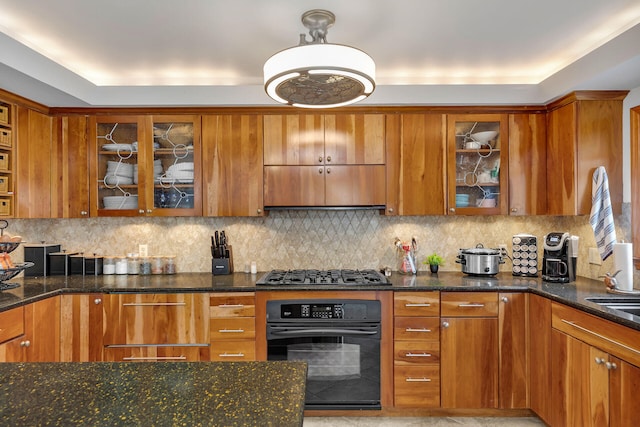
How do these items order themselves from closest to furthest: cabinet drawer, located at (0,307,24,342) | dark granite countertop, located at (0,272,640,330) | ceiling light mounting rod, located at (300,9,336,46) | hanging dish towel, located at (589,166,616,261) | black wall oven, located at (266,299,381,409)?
ceiling light mounting rod, located at (300,9,336,46), cabinet drawer, located at (0,307,24,342), dark granite countertop, located at (0,272,640,330), hanging dish towel, located at (589,166,616,261), black wall oven, located at (266,299,381,409)

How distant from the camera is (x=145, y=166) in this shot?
9.77ft

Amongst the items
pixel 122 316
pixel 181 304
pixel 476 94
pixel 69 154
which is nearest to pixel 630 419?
pixel 476 94

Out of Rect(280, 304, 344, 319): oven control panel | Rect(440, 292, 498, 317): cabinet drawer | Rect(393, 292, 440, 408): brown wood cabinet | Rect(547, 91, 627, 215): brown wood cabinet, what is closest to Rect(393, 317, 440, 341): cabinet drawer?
Rect(393, 292, 440, 408): brown wood cabinet

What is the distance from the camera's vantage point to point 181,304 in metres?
2.63

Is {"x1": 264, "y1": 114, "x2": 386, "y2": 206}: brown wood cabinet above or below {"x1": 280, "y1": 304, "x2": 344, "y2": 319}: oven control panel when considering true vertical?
above

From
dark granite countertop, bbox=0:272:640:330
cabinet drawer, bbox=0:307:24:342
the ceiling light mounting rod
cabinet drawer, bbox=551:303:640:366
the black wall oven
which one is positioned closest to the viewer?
cabinet drawer, bbox=551:303:640:366

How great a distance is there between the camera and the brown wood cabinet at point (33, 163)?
8.77 ft

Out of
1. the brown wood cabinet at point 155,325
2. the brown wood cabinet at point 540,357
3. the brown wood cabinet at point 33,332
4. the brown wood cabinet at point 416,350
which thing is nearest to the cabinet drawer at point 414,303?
the brown wood cabinet at point 416,350

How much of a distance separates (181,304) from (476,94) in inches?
108

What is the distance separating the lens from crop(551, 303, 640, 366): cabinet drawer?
1728 millimetres

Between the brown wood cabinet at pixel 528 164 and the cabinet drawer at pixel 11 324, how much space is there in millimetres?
3475

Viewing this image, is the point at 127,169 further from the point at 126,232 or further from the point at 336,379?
the point at 336,379

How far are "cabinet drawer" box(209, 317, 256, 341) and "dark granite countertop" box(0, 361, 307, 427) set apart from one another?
4.71 feet

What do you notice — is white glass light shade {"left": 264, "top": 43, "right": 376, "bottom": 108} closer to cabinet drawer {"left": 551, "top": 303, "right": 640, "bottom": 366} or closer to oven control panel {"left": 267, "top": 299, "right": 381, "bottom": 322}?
oven control panel {"left": 267, "top": 299, "right": 381, "bottom": 322}
